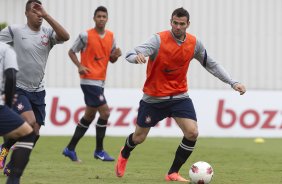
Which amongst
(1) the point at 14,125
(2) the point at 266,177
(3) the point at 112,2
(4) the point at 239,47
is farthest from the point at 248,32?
(1) the point at 14,125

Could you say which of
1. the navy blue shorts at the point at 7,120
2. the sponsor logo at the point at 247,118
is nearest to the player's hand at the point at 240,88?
the navy blue shorts at the point at 7,120

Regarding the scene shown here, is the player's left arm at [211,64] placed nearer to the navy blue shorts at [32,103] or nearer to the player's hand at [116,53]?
the navy blue shorts at [32,103]

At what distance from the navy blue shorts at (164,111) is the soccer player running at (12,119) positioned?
247 cm

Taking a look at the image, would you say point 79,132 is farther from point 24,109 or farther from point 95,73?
point 24,109

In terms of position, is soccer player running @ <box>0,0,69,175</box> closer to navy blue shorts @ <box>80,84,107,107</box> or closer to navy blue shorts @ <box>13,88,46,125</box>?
navy blue shorts @ <box>13,88,46,125</box>

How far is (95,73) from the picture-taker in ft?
46.4

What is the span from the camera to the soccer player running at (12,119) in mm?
8430

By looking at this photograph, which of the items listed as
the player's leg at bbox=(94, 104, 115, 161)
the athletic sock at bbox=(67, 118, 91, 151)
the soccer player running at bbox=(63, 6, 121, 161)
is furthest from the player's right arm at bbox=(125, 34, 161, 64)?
the athletic sock at bbox=(67, 118, 91, 151)

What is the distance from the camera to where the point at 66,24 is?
23.8 metres

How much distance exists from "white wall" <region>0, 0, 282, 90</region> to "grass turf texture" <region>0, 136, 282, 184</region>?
431 cm

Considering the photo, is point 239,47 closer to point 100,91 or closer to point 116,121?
point 116,121

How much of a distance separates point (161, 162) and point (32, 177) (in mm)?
3416

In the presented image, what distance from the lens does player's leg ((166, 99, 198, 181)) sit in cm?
1075

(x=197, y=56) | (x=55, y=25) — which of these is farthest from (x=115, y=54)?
(x=55, y=25)
